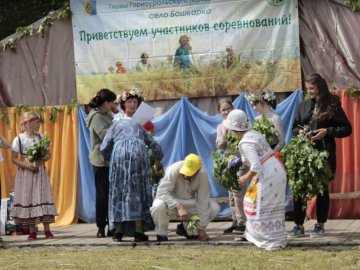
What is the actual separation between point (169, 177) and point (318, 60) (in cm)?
312

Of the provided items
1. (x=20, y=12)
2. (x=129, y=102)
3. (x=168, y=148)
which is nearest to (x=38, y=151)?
(x=129, y=102)

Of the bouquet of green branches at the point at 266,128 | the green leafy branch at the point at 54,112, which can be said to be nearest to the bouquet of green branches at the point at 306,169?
the bouquet of green branches at the point at 266,128

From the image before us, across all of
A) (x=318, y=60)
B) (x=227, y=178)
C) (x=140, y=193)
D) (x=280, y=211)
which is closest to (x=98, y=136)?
(x=140, y=193)

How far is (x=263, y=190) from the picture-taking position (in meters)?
7.21

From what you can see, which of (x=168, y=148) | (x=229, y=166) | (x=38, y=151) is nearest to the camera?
(x=229, y=166)

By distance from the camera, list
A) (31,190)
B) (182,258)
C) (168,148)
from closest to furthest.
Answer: (182,258) → (31,190) → (168,148)

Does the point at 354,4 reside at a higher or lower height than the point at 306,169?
higher

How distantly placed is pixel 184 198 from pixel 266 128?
116 centimetres

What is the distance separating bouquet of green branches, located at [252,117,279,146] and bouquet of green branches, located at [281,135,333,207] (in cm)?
28

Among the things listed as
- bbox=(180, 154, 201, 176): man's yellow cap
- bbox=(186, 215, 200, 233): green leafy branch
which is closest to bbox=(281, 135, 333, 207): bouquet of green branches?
bbox=(180, 154, 201, 176): man's yellow cap

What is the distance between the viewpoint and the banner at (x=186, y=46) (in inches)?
398

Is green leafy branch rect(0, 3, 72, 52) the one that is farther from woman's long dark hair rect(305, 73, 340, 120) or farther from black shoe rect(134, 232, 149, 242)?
woman's long dark hair rect(305, 73, 340, 120)

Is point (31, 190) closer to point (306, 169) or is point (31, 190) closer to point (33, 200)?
point (33, 200)

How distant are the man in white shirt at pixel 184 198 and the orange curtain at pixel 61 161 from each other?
3.07 meters
